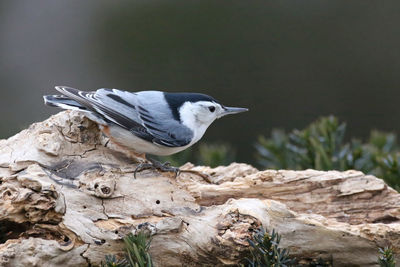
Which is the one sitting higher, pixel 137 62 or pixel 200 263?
pixel 137 62

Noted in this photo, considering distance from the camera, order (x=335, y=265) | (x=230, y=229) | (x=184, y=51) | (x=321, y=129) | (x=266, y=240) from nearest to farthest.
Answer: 1. (x=266, y=240)
2. (x=230, y=229)
3. (x=335, y=265)
4. (x=321, y=129)
5. (x=184, y=51)

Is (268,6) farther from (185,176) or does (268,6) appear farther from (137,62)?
(185,176)

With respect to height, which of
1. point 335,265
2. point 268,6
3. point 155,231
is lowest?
point 335,265

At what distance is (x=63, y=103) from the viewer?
2758 millimetres

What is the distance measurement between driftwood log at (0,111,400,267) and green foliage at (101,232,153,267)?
0.17m

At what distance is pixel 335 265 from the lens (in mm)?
2330

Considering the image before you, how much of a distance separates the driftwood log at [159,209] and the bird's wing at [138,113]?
0.49 ft

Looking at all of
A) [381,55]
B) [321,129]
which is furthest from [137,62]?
[321,129]

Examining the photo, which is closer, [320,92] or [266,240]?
[266,240]

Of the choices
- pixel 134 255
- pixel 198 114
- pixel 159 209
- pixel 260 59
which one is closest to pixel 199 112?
pixel 198 114

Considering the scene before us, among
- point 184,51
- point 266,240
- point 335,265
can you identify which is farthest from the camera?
point 184,51

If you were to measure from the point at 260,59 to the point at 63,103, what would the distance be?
3384 millimetres

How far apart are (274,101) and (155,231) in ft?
12.5

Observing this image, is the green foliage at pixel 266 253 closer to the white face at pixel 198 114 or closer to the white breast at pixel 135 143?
the white breast at pixel 135 143
